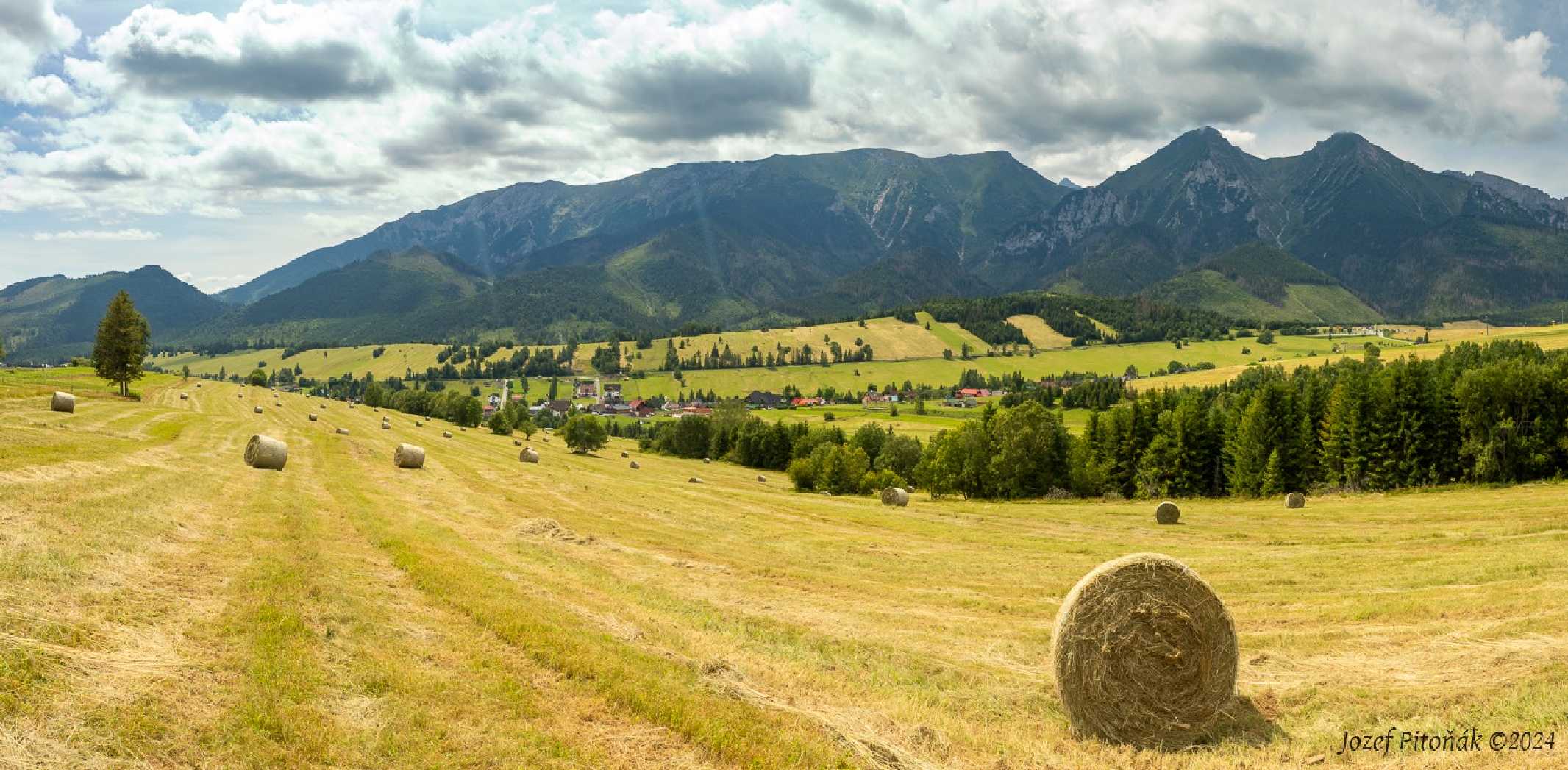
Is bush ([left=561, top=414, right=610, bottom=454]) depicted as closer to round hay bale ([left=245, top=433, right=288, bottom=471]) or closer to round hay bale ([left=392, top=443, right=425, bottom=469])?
round hay bale ([left=392, top=443, right=425, bottom=469])

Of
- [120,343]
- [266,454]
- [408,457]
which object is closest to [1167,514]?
[408,457]

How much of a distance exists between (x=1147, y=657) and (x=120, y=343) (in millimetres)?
97694

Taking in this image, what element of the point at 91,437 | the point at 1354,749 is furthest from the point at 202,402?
the point at 1354,749

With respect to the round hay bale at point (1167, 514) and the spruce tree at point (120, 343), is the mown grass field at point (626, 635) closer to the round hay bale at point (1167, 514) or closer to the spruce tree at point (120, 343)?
the round hay bale at point (1167, 514)

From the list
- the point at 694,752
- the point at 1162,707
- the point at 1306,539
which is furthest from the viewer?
the point at 1306,539

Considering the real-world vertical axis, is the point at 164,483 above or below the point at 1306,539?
above

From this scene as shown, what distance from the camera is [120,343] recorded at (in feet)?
256

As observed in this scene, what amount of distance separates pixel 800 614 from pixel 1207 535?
27.6 meters

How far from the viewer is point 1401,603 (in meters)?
20.1

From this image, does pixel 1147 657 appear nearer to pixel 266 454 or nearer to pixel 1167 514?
pixel 1167 514

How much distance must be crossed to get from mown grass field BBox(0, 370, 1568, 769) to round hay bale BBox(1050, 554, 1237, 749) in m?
0.53

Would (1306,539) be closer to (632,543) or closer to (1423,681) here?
(1423,681)

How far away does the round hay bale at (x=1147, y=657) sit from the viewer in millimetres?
13883

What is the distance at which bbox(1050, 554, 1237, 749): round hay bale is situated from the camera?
1388cm
